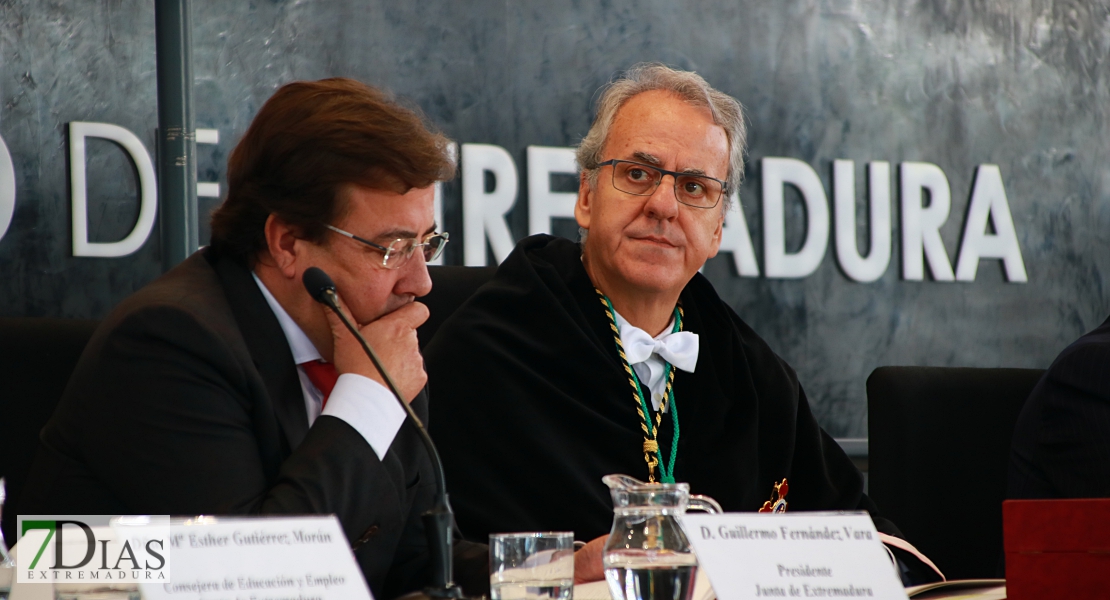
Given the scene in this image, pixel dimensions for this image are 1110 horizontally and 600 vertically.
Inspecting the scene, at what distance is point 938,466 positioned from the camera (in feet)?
7.11

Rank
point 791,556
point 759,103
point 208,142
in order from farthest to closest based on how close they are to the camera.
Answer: point 759,103 < point 208,142 < point 791,556

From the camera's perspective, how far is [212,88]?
2.95 m

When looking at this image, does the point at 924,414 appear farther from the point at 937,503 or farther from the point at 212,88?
the point at 212,88

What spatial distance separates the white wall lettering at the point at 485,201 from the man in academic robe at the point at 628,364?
2.86 ft

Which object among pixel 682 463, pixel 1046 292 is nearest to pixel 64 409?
pixel 682 463

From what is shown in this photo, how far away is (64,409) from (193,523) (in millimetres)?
671

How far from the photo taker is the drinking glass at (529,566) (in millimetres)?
1026

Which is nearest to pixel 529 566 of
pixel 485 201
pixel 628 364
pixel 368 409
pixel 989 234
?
pixel 368 409

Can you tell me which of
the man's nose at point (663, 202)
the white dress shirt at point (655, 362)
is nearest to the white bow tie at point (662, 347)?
the white dress shirt at point (655, 362)

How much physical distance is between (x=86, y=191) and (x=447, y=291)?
1.08m

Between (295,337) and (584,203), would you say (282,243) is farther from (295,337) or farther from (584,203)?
(584,203)

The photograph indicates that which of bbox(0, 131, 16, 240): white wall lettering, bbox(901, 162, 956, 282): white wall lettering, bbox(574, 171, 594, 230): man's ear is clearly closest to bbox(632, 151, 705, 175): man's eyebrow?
bbox(574, 171, 594, 230): man's ear

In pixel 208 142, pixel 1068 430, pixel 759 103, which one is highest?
pixel 759 103

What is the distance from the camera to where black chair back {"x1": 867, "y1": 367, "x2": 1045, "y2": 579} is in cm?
214
